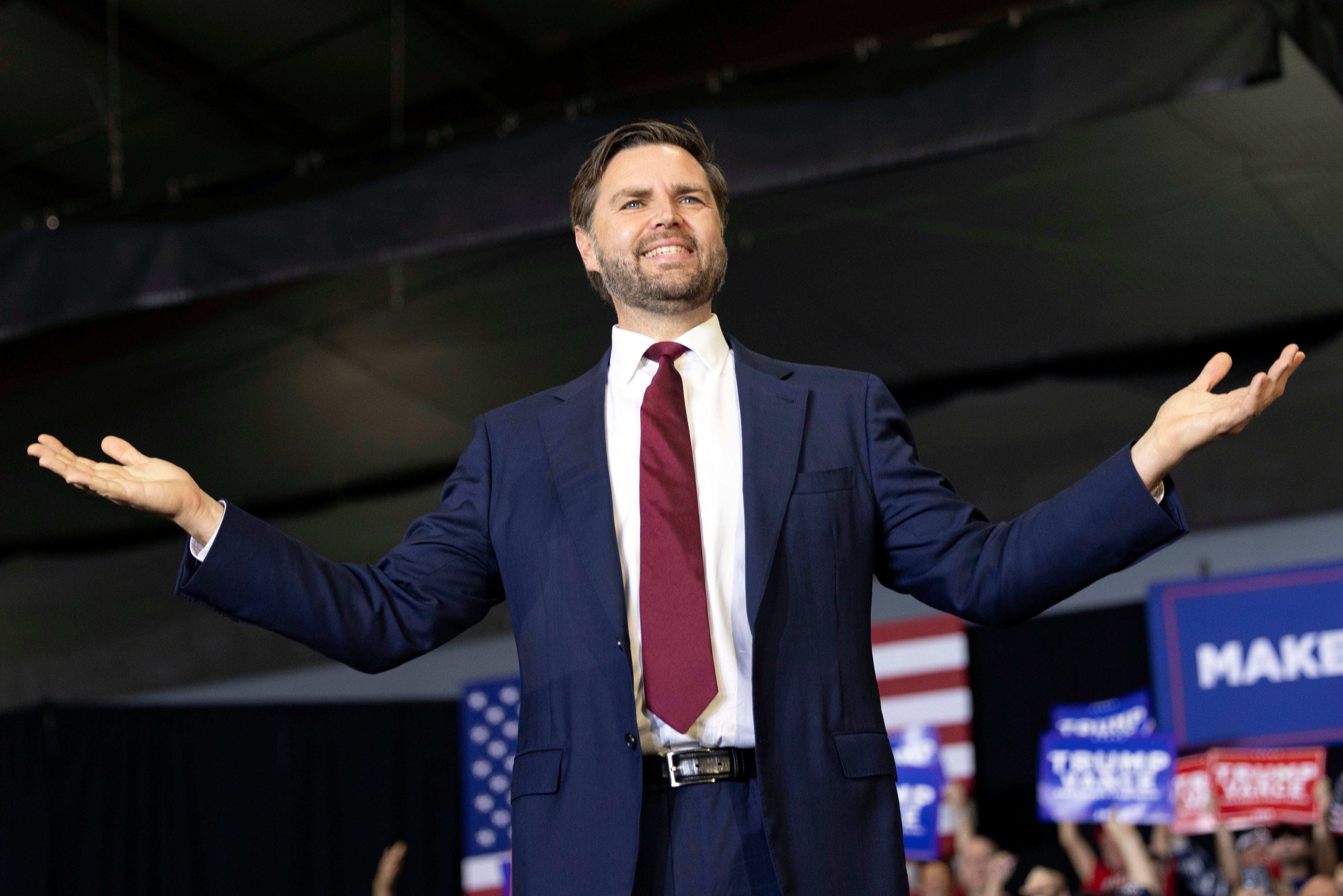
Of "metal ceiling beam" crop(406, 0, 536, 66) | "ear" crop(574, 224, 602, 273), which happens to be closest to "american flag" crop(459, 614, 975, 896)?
"metal ceiling beam" crop(406, 0, 536, 66)

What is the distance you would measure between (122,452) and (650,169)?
64cm

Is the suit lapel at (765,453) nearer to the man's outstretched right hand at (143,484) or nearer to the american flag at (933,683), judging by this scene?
the man's outstretched right hand at (143,484)

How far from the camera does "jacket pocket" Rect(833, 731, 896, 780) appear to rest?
1.28 metres

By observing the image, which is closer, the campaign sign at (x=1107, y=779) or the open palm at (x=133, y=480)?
the open palm at (x=133, y=480)

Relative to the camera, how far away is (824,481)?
1.41 metres

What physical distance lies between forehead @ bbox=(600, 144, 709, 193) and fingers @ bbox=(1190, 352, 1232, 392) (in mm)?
591

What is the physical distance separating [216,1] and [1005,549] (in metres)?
4.76

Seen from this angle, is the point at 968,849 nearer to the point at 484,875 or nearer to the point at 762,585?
the point at 484,875

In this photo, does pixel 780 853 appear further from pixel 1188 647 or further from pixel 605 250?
pixel 1188 647

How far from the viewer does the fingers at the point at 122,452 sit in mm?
1351

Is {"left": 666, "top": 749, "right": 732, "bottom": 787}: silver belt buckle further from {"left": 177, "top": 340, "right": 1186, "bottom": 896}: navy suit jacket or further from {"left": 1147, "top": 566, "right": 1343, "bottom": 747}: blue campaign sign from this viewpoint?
{"left": 1147, "top": 566, "right": 1343, "bottom": 747}: blue campaign sign

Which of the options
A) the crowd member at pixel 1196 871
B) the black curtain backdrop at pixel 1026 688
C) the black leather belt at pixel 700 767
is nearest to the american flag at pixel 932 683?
the black curtain backdrop at pixel 1026 688

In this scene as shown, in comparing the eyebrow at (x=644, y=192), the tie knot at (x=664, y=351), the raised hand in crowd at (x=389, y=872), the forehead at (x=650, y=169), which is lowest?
the raised hand in crowd at (x=389, y=872)

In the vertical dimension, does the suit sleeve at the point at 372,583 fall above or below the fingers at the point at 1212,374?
below
